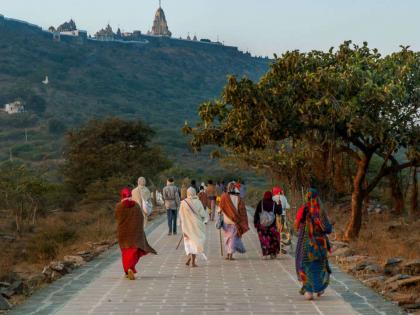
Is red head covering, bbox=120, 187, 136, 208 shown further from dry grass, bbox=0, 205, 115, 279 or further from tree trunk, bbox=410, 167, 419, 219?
tree trunk, bbox=410, 167, 419, 219

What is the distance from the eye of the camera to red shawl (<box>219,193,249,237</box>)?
Answer: 58.8 ft

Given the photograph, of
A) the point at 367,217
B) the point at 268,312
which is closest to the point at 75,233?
the point at 367,217

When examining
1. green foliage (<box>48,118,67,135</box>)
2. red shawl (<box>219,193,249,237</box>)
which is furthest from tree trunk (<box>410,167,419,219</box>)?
green foliage (<box>48,118,67,135</box>)

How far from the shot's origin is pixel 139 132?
5106 centimetres

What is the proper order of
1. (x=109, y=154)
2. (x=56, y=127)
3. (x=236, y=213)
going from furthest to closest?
1. (x=56, y=127)
2. (x=109, y=154)
3. (x=236, y=213)

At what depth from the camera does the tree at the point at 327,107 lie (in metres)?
18.8

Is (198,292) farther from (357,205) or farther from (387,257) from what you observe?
(357,205)

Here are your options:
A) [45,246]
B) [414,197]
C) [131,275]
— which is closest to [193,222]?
[131,275]

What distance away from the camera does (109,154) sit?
48625 mm

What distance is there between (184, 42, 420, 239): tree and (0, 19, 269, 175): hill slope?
70685mm

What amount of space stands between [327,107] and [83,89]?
436ft

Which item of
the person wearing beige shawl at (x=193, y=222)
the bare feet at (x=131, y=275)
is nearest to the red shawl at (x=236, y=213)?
the person wearing beige shawl at (x=193, y=222)

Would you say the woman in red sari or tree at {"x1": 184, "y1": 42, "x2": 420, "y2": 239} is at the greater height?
tree at {"x1": 184, "y1": 42, "x2": 420, "y2": 239}

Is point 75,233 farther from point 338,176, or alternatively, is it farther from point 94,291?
point 94,291
